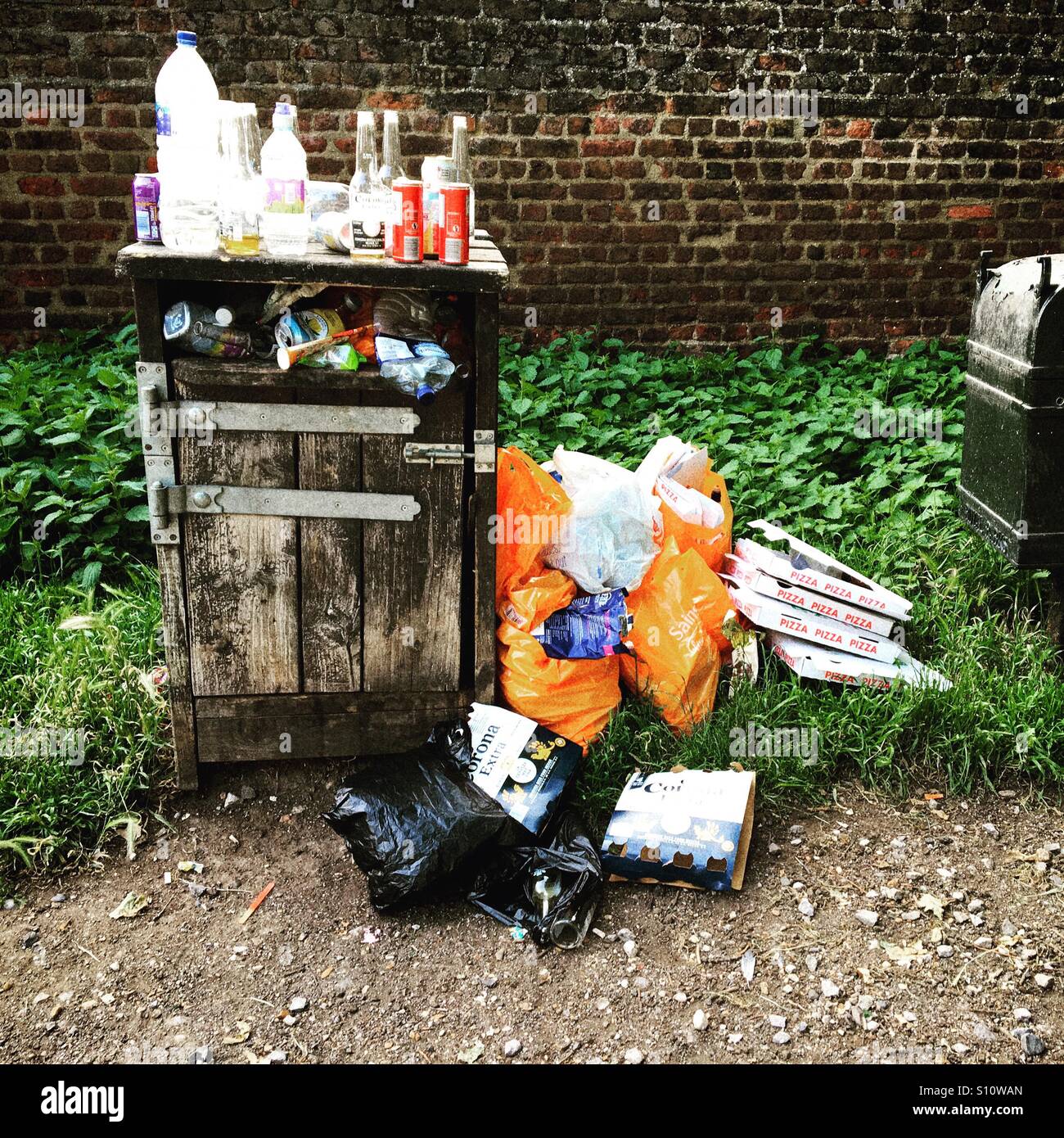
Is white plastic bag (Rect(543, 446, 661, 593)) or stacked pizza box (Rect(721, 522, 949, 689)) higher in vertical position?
white plastic bag (Rect(543, 446, 661, 593))

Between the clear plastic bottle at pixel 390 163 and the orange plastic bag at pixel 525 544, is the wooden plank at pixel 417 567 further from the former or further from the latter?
the clear plastic bottle at pixel 390 163

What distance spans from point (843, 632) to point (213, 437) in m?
2.06

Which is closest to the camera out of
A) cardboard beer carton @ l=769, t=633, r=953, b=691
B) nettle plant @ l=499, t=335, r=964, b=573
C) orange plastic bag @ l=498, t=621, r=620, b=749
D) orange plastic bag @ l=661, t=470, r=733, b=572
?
orange plastic bag @ l=498, t=621, r=620, b=749

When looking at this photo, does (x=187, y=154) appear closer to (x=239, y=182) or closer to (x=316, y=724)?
(x=239, y=182)

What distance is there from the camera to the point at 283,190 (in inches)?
113

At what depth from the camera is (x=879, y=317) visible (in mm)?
6758

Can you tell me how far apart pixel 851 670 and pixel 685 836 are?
0.97 m

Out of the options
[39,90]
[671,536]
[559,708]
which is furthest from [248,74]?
[559,708]

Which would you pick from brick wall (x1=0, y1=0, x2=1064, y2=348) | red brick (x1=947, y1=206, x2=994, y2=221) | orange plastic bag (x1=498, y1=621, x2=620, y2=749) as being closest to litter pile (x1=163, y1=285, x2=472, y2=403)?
orange plastic bag (x1=498, y1=621, x2=620, y2=749)

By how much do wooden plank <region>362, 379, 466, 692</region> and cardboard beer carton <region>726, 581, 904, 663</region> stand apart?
103 centimetres

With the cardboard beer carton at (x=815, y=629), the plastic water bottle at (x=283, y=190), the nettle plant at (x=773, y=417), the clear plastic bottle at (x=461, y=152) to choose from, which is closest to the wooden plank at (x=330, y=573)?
the plastic water bottle at (x=283, y=190)

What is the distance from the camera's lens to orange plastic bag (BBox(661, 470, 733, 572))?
3672 millimetres

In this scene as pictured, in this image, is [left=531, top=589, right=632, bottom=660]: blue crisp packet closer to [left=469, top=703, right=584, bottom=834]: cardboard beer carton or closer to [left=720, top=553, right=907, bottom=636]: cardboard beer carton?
[left=469, top=703, right=584, bottom=834]: cardboard beer carton

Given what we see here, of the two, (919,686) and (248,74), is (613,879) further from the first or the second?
(248,74)
